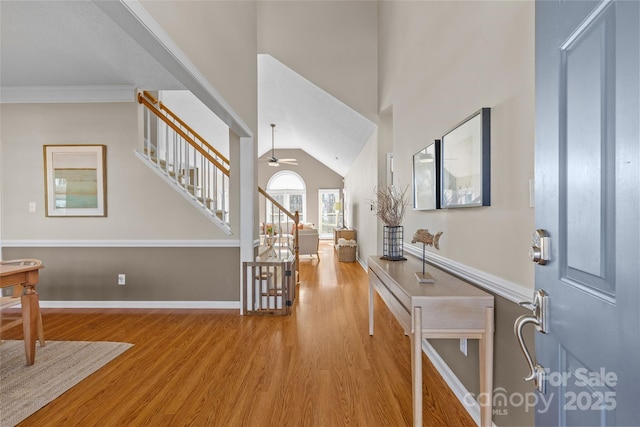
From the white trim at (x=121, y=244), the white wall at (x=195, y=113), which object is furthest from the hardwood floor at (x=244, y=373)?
the white wall at (x=195, y=113)

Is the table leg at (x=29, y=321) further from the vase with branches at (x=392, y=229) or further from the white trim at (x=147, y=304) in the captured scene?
the vase with branches at (x=392, y=229)

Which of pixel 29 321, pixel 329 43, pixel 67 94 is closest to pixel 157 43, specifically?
pixel 29 321

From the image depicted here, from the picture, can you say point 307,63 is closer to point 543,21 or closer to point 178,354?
point 178,354

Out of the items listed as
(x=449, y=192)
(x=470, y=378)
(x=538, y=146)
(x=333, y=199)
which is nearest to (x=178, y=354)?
(x=470, y=378)

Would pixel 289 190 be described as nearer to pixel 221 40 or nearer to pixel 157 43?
pixel 221 40

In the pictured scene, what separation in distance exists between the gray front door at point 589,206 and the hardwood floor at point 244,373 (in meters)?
1.43

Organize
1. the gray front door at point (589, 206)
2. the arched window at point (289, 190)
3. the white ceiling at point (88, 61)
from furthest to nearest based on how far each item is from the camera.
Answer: the arched window at point (289, 190)
the white ceiling at point (88, 61)
the gray front door at point (589, 206)

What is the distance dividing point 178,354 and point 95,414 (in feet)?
2.61

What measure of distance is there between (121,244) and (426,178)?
3.60 m

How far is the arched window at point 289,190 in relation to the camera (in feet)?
39.0

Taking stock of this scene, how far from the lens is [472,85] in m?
1.83

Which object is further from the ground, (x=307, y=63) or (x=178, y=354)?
(x=307, y=63)

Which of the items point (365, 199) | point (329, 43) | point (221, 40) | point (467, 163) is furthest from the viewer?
point (365, 199)

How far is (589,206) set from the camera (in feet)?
1.94
